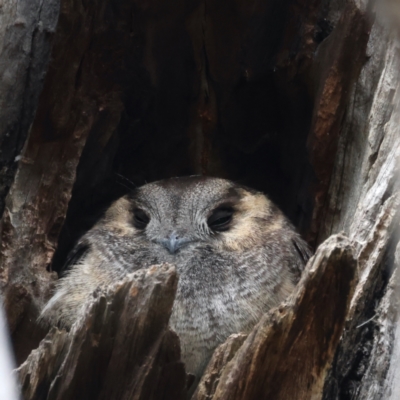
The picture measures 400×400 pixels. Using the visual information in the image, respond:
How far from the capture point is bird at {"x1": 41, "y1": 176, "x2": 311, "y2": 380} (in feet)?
9.95

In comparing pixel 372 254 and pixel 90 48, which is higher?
pixel 90 48

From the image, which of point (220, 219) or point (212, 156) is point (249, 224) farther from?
point (212, 156)

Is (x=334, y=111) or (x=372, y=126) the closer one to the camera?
(x=372, y=126)

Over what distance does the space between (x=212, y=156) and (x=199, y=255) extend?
144 centimetres

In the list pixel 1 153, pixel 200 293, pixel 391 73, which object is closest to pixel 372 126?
pixel 391 73

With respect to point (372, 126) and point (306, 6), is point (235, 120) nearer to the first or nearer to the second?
point (306, 6)

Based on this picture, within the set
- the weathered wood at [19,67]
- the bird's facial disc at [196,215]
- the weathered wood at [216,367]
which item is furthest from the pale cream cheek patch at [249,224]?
the weathered wood at [19,67]

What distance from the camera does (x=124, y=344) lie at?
2.31 meters

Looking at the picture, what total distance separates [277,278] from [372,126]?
0.83 metres

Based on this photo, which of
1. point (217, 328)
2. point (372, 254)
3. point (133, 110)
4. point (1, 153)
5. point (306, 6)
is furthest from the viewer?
point (133, 110)

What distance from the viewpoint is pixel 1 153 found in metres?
3.30

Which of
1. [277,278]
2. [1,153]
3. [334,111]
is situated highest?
[334,111]

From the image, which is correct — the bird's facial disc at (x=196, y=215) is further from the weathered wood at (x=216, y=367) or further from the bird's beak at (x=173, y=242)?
the weathered wood at (x=216, y=367)

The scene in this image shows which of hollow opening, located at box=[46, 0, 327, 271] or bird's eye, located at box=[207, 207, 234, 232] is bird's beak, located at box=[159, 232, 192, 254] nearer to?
bird's eye, located at box=[207, 207, 234, 232]
